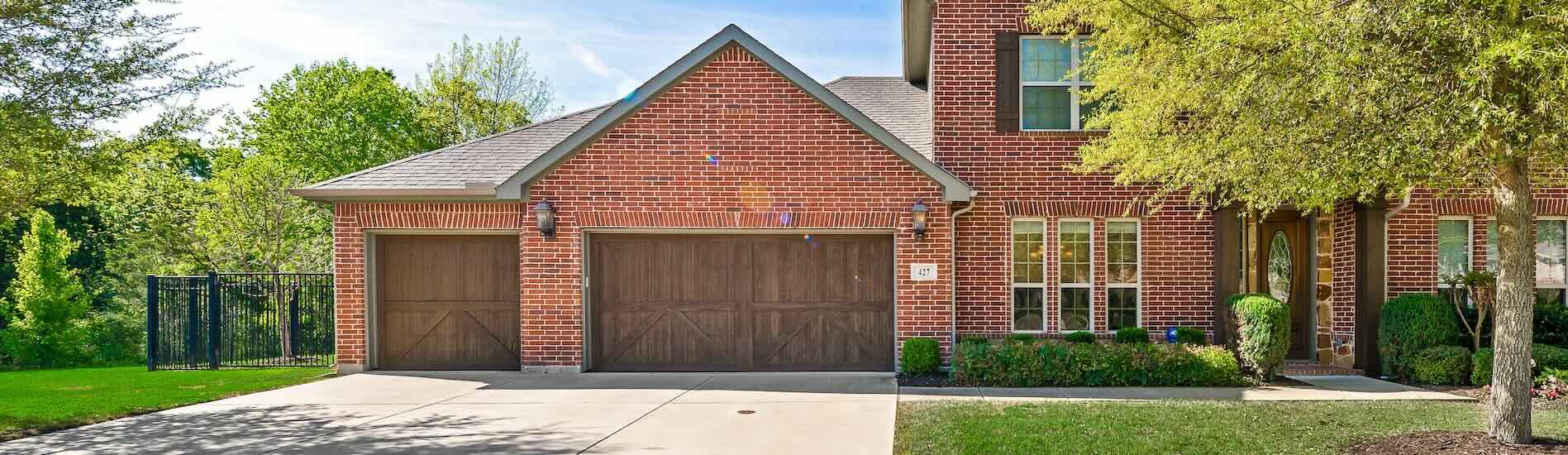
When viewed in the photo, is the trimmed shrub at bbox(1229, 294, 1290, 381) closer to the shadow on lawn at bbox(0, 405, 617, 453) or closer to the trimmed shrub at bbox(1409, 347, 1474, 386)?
the trimmed shrub at bbox(1409, 347, 1474, 386)

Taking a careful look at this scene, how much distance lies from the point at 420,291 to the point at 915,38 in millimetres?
7761

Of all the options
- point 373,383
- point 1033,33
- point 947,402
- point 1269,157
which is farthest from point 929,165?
point 373,383

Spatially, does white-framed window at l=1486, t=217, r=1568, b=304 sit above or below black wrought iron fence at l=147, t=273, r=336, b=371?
above

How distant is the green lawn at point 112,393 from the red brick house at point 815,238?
51.3 inches

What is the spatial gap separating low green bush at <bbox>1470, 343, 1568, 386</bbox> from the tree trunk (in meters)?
4.07

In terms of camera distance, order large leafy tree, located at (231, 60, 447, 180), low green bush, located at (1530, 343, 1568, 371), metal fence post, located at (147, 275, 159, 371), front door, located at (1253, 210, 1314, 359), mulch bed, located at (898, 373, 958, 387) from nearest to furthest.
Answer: low green bush, located at (1530, 343, 1568, 371)
mulch bed, located at (898, 373, 958, 387)
front door, located at (1253, 210, 1314, 359)
metal fence post, located at (147, 275, 159, 371)
large leafy tree, located at (231, 60, 447, 180)

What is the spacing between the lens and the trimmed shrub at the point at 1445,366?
1016 cm

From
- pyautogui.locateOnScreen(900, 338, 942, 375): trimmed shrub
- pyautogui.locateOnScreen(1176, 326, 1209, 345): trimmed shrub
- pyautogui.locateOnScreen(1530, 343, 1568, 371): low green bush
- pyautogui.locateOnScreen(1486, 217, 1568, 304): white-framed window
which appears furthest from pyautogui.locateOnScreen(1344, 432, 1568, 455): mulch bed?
pyautogui.locateOnScreen(1486, 217, 1568, 304): white-framed window

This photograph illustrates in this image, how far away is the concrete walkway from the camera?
30.7 ft

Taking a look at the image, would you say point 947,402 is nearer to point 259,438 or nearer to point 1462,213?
point 259,438

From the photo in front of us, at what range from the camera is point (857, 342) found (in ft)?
38.8

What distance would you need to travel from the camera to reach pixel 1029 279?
11.9m

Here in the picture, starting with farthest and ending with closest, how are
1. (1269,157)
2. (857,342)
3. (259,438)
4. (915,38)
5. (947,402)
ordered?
(915,38) < (857,342) < (947,402) < (259,438) < (1269,157)

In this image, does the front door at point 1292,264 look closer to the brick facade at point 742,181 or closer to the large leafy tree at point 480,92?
the brick facade at point 742,181
